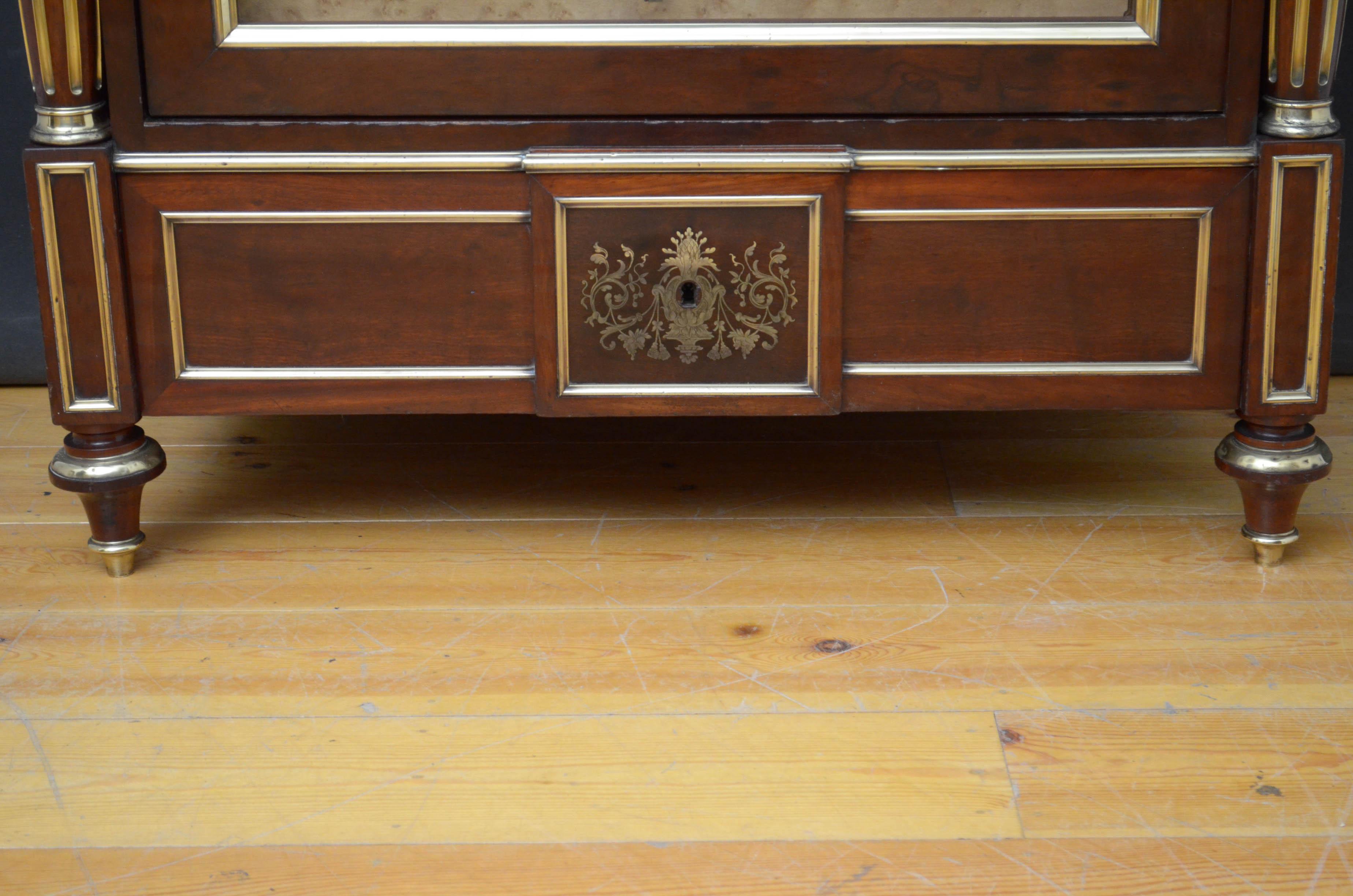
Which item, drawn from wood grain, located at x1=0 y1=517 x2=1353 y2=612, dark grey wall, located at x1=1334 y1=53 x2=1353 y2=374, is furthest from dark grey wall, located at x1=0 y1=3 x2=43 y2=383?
dark grey wall, located at x1=1334 y1=53 x2=1353 y2=374

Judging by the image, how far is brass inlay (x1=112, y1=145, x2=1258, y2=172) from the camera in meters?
1.40

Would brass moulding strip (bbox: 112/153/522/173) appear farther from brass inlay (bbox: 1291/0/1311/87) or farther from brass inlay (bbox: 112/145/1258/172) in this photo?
brass inlay (bbox: 1291/0/1311/87)

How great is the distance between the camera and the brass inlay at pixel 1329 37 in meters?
1.35

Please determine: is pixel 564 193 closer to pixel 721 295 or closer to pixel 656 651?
pixel 721 295

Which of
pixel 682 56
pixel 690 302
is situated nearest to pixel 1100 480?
pixel 690 302

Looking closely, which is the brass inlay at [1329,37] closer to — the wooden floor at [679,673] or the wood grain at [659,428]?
the wooden floor at [679,673]

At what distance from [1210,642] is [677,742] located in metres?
0.53

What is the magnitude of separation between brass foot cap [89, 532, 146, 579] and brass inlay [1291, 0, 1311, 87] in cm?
124

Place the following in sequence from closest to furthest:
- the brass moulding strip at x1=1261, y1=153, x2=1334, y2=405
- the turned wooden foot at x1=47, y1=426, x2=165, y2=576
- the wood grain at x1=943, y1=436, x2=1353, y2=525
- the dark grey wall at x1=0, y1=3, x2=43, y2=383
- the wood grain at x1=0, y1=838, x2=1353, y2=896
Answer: the wood grain at x1=0, y1=838, x2=1353, y2=896 < the brass moulding strip at x1=1261, y1=153, x2=1334, y2=405 < the turned wooden foot at x1=47, y1=426, x2=165, y2=576 < the wood grain at x1=943, y1=436, x2=1353, y2=525 < the dark grey wall at x1=0, y1=3, x2=43, y2=383

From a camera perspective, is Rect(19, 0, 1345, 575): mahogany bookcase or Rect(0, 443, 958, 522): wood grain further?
Rect(0, 443, 958, 522): wood grain

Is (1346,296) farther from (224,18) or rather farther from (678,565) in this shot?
(224,18)

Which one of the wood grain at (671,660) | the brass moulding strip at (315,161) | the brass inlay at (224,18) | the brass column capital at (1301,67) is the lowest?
the wood grain at (671,660)

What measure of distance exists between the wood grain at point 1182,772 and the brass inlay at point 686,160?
52cm

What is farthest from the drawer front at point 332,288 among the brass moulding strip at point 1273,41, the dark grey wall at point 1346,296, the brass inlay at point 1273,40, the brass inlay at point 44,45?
the dark grey wall at point 1346,296
